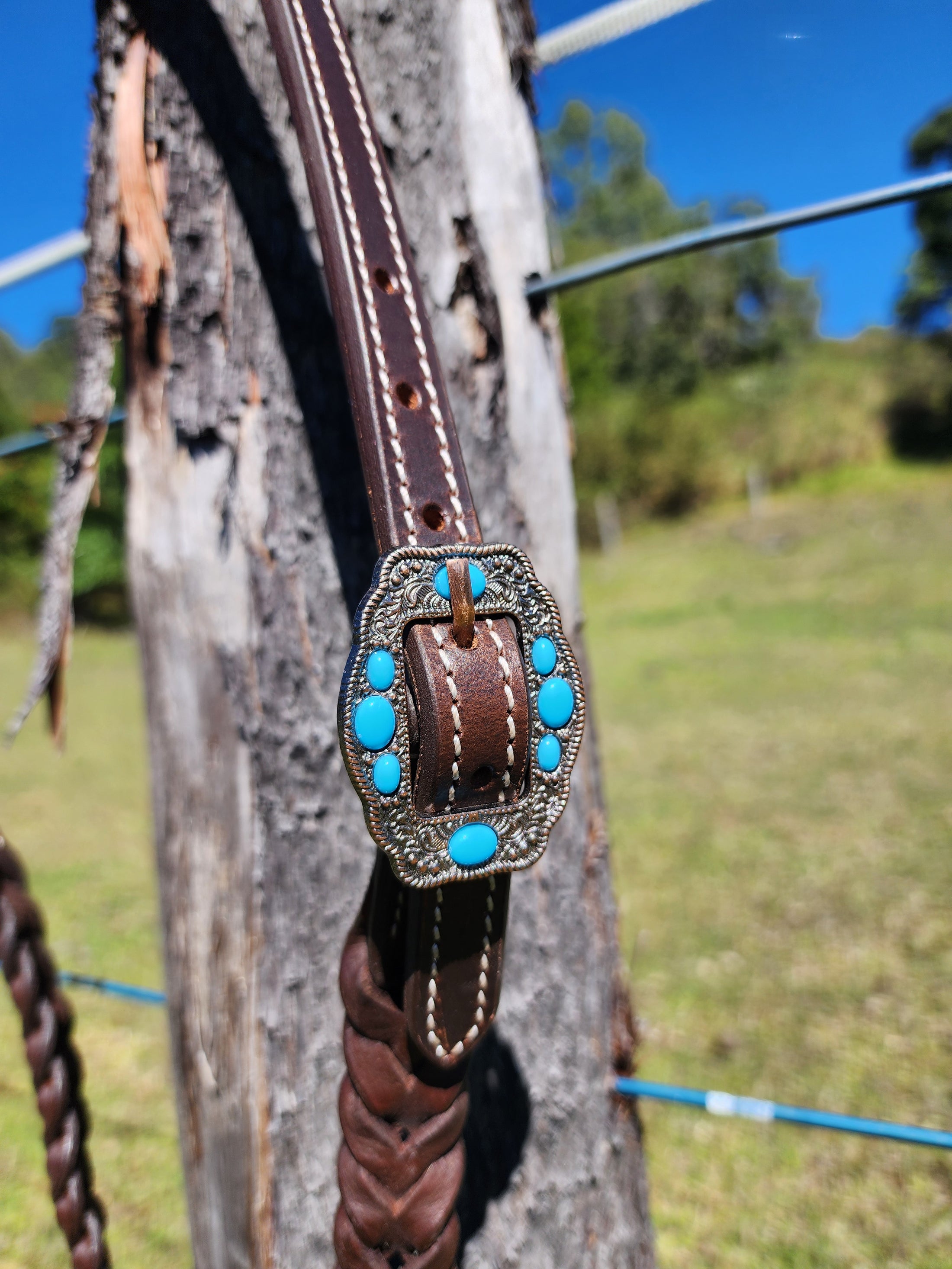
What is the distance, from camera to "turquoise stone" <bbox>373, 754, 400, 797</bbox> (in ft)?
2.08

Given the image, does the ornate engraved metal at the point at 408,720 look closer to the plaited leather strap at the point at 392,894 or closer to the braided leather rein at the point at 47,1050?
the plaited leather strap at the point at 392,894

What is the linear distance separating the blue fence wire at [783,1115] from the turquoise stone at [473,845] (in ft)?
2.10

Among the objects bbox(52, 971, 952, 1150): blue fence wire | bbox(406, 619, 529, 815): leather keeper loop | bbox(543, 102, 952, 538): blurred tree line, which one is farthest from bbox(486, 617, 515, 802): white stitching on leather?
bbox(543, 102, 952, 538): blurred tree line

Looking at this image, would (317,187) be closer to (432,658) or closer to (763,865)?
(432,658)

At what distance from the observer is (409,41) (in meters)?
1.02

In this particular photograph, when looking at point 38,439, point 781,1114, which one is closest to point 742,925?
point 781,1114

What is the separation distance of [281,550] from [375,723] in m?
0.41

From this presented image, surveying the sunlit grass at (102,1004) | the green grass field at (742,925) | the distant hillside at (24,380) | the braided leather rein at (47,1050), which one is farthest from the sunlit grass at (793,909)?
the distant hillside at (24,380)

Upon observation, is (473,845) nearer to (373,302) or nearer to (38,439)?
(373,302)

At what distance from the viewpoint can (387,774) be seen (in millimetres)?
638

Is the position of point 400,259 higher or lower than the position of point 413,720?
higher

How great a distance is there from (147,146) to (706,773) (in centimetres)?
509

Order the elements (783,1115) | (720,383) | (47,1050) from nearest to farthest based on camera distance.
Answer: (47,1050) < (783,1115) < (720,383)

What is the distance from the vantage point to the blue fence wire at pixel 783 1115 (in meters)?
1.11
